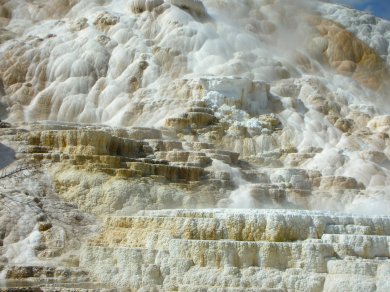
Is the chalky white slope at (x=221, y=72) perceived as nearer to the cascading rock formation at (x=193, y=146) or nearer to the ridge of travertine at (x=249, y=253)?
the cascading rock formation at (x=193, y=146)

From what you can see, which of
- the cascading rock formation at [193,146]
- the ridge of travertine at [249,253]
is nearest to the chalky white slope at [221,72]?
the cascading rock formation at [193,146]

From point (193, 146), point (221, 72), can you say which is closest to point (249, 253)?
point (193, 146)

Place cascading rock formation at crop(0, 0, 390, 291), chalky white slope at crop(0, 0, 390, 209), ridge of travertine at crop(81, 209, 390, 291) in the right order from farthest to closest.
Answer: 1. chalky white slope at crop(0, 0, 390, 209)
2. cascading rock formation at crop(0, 0, 390, 291)
3. ridge of travertine at crop(81, 209, 390, 291)

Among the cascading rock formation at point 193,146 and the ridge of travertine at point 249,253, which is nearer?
the ridge of travertine at point 249,253

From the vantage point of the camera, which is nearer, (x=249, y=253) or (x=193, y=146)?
(x=249, y=253)

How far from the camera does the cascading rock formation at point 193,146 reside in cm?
1220

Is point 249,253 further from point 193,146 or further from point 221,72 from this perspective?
point 221,72

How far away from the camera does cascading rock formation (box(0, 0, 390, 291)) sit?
12195 mm

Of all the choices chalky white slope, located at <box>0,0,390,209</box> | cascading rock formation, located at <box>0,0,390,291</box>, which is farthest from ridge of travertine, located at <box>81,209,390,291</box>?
chalky white slope, located at <box>0,0,390,209</box>

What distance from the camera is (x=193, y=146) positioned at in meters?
20.2

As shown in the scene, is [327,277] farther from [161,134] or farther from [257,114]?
[257,114]

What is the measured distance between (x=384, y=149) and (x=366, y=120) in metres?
2.54

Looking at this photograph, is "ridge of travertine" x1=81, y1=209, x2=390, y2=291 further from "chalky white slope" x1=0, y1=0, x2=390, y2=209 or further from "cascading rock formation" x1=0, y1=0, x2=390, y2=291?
"chalky white slope" x1=0, y1=0, x2=390, y2=209

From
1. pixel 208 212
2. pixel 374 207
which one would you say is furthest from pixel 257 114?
pixel 208 212
